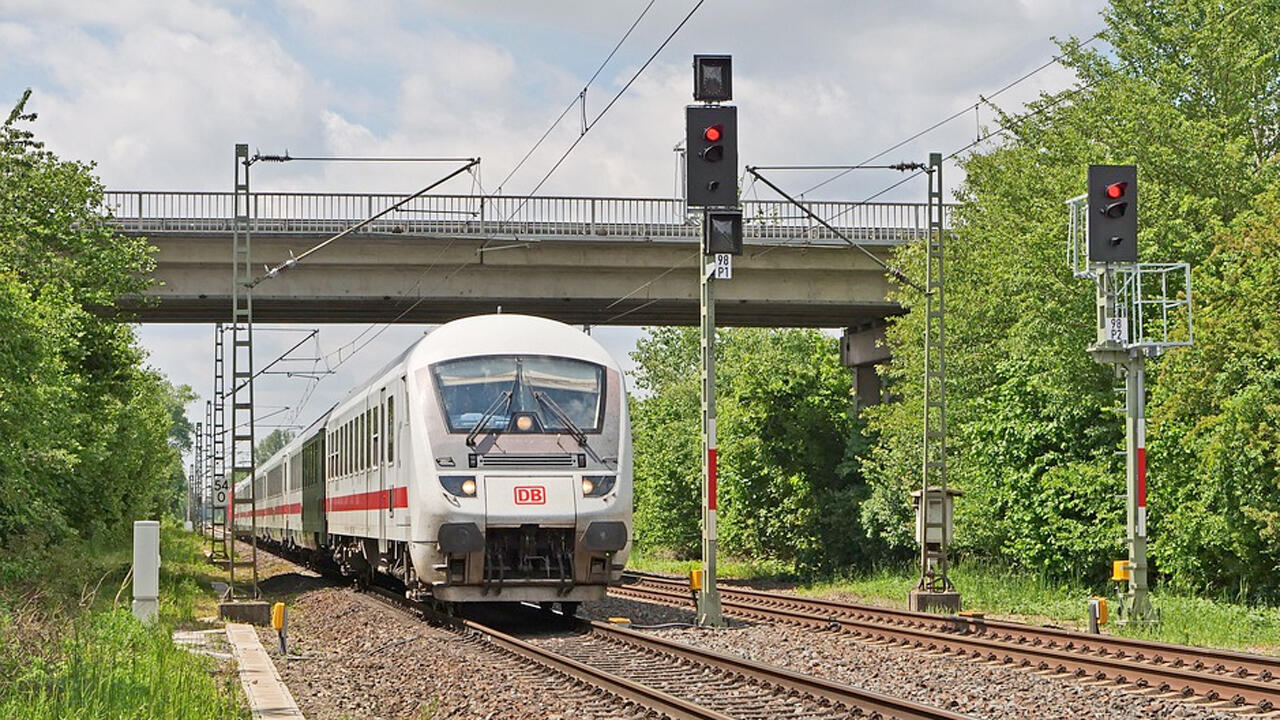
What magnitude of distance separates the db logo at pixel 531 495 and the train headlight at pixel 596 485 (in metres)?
0.49

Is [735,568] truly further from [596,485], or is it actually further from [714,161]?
[714,161]

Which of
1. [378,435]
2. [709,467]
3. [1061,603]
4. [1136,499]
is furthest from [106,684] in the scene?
[1061,603]

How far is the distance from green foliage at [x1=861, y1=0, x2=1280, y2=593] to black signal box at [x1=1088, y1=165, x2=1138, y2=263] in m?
3.48

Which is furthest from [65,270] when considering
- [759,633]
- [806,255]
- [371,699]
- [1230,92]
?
[1230,92]

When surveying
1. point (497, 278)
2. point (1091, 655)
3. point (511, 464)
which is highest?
point (497, 278)

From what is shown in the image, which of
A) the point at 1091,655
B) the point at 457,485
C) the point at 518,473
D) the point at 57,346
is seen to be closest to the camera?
the point at 1091,655

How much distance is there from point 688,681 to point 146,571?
6.58 metres

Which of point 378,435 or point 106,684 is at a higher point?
point 378,435

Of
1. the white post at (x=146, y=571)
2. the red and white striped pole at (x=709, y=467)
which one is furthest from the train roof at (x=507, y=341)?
the white post at (x=146, y=571)

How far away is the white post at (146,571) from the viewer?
54.5 feet

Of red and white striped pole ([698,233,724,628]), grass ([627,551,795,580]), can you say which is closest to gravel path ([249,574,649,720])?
red and white striped pole ([698,233,724,628])

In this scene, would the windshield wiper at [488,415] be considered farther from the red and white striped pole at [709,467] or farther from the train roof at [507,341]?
the red and white striped pole at [709,467]

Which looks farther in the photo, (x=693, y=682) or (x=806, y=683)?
(x=693, y=682)

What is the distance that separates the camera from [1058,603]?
77.3 feet
